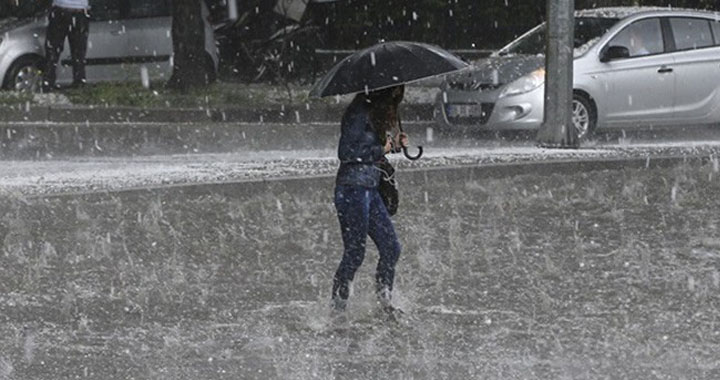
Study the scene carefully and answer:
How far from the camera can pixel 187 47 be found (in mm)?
22625

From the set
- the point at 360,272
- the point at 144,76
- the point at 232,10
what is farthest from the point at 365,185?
the point at 232,10

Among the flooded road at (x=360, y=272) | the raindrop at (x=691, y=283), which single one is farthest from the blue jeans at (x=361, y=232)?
the raindrop at (x=691, y=283)

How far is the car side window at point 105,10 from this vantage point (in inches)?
934

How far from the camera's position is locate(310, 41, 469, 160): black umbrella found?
8852mm

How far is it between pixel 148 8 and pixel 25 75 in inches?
85.7

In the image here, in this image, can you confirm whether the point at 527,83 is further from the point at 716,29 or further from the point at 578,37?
the point at 716,29

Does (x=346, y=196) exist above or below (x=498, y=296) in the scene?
above

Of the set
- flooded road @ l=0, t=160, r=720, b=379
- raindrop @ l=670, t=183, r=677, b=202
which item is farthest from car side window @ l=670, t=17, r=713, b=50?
raindrop @ l=670, t=183, r=677, b=202

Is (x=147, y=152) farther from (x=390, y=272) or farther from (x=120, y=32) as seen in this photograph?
(x=390, y=272)

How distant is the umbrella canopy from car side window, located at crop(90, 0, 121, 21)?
49.0ft

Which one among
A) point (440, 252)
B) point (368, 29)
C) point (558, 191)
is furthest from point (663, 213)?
point (368, 29)

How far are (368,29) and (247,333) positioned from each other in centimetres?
2024

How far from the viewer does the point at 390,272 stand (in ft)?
30.0

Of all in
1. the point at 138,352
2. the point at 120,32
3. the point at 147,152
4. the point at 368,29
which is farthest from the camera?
the point at 368,29
